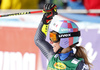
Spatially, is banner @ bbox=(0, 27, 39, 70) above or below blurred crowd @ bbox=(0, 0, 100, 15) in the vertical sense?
below

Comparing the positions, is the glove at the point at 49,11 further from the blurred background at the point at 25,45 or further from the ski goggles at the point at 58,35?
the blurred background at the point at 25,45

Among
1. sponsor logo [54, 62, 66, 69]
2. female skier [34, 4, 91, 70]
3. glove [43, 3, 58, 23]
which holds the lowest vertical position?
sponsor logo [54, 62, 66, 69]

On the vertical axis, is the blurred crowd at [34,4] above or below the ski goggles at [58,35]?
above

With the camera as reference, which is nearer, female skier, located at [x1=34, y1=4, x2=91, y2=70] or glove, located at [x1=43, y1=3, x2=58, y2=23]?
female skier, located at [x1=34, y1=4, x2=91, y2=70]

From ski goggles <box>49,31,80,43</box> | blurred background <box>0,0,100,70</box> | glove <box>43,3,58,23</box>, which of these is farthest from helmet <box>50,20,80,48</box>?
blurred background <box>0,0,100,70</box>

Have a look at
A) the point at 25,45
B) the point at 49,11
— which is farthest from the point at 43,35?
the point at 25,45

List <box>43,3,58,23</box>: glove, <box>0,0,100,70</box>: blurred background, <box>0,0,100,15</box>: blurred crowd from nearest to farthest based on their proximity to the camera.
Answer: <box>43,3,58,23</box>: glove
<box>0,0,100,70</box>: blurred background
<box>0,0,100,15</box>: blurred crowd

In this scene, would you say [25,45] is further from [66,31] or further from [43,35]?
[66,31]

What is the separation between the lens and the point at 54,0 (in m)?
9.57

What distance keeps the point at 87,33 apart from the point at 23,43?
1.26 meters

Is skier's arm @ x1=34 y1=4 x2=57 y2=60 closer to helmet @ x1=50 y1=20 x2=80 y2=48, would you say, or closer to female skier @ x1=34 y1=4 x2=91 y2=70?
female skier @ x1=34 y1=4 x2=91 y2=70

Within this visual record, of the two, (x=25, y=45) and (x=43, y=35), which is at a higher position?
(x=43, y=35)

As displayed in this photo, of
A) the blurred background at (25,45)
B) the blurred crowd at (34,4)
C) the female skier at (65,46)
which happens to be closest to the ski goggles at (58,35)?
the female skier at (65,46)

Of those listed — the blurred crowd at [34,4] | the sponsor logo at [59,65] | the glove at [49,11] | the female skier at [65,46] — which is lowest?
the sponsor logo at [59,65]
